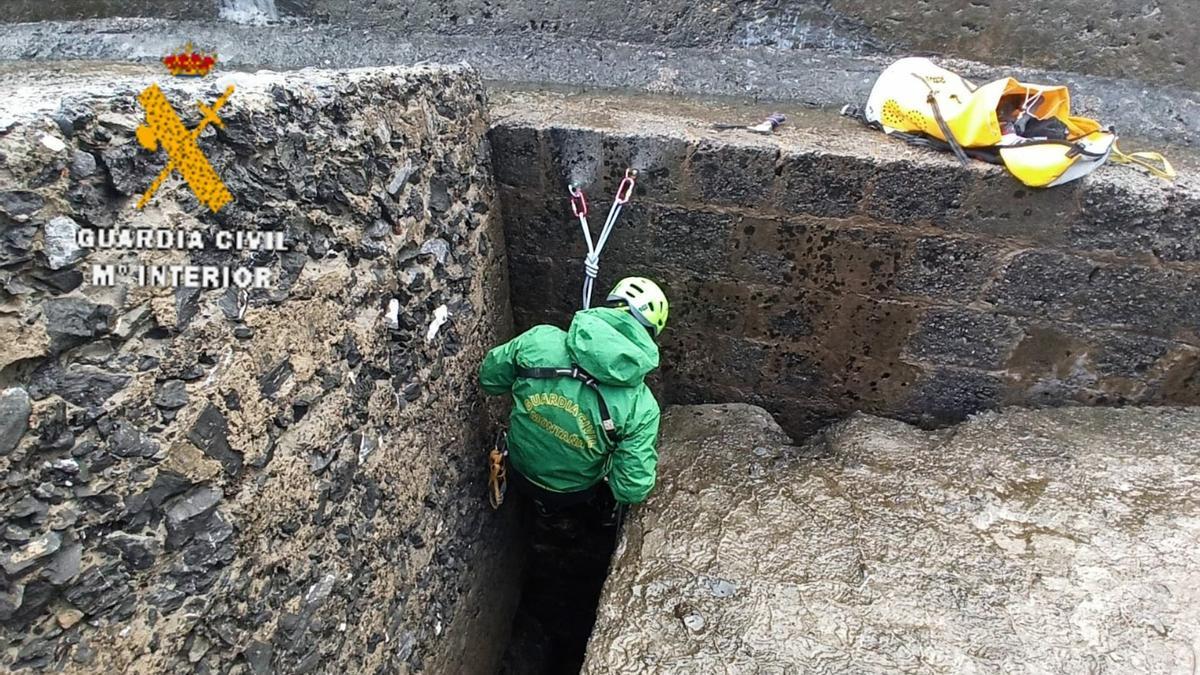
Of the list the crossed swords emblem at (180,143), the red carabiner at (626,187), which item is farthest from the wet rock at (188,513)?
the red carabiner at (626,187)

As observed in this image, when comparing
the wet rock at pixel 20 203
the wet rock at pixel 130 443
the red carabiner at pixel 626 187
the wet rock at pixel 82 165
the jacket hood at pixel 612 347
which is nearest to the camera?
the wet rock at pixel 20 203

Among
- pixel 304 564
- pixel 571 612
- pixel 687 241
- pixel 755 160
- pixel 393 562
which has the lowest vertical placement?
pixel 571 612

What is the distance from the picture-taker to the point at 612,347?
219 centimetres

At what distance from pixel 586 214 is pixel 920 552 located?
174 cm

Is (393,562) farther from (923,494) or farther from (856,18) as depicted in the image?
(856,18)

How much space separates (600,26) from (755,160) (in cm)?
140

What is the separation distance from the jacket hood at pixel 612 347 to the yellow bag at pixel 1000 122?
1386 mm

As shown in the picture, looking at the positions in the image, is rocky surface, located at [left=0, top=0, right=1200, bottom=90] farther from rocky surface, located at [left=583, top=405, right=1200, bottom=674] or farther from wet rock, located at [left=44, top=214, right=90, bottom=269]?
wet rock, located at [left=44, top=214, right=90, bottom=269]

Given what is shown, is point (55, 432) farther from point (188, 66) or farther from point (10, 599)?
point (188, 66)

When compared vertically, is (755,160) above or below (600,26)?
below

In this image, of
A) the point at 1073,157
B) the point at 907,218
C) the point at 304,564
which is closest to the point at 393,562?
the point at 304,564

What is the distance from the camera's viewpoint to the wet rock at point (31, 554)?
1.17 m

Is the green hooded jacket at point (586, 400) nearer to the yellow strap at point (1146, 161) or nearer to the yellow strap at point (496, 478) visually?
the yellow strap at point (496, 478)

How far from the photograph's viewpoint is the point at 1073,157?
2318 millimetres
